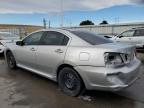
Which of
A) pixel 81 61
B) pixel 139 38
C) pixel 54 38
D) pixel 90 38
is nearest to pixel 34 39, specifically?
pixel 54 38

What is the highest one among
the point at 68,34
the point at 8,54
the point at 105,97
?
the point at 68,34

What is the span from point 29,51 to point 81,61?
2188mm

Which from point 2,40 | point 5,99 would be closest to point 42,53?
point 5,99

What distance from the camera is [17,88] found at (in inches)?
209

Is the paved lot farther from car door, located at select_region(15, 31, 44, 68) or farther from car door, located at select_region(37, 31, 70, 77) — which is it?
car door, located at select_region(15, 31, 44, 68)

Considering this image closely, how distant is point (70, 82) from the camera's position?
4.72 metres

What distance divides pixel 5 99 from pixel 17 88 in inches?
30.4

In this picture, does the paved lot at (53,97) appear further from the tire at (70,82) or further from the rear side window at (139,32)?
the rear side window at (139,32)

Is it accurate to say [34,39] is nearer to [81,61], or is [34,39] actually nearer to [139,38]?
[81,61]

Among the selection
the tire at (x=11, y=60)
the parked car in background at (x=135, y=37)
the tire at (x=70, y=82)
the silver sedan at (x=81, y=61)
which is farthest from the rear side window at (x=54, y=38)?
the parked car in background at (x=135, y=37)

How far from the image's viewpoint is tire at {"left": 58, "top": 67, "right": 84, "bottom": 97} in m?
4.48

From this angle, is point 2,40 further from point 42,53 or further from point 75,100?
point 75,100

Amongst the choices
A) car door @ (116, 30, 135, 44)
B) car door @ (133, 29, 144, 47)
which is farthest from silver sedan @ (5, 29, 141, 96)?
car door @ (116, 30, 135, 44)

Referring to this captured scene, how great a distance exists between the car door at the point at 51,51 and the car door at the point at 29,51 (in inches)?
10.0
